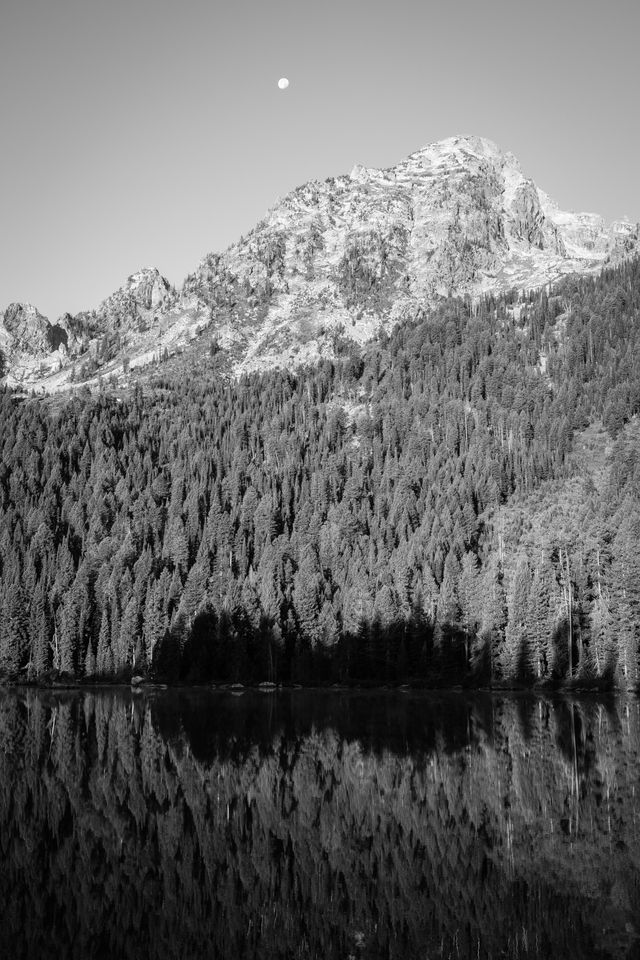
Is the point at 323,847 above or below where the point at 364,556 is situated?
below

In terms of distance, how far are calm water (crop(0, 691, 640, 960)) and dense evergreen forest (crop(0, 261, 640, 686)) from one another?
50.9 metres

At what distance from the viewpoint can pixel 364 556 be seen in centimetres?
14438

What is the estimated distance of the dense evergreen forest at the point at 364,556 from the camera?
351 feet

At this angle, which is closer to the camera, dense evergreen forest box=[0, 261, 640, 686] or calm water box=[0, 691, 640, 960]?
calm water box=[0, 691, 640, 960]

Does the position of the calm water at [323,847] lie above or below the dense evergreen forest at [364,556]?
below

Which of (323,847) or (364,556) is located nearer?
(323,847)

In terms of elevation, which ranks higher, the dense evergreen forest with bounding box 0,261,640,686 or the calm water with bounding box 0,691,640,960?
the dense evergreen forest with bounding box 0,261,640,686

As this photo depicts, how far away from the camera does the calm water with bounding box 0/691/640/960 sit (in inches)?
852

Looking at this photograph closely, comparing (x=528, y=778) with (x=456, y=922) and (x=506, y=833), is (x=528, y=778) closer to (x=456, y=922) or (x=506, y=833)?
(x=506, y=833)

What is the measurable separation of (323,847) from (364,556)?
115 m

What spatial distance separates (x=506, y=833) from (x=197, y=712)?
54.2 m

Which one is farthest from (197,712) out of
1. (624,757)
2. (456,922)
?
(456,922)

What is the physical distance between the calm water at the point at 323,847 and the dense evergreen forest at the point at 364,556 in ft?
167

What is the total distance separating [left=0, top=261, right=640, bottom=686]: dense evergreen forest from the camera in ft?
351
